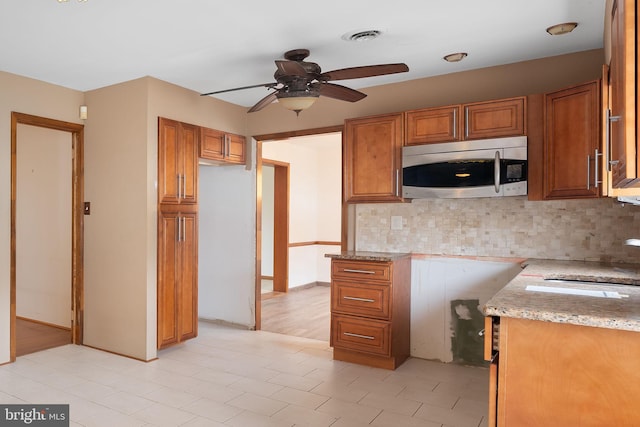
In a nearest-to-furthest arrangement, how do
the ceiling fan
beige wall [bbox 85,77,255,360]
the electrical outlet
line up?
the ceiling fan < beige wall [bbox 85,77,255,360] < the electrical outlet

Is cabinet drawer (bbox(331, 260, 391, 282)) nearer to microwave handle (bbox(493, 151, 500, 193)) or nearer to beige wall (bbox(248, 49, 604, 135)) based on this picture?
microwave handle (bbox(493, 151, 500, 193))

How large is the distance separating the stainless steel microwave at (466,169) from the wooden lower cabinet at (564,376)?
173cm

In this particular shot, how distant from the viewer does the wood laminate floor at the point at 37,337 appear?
3938 mm

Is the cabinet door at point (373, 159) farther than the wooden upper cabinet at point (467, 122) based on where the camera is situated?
Yes

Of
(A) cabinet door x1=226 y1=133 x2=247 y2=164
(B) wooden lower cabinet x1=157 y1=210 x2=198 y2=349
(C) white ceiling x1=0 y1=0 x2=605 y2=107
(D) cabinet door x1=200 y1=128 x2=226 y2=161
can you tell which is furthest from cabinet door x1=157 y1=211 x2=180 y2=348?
(C) white ceiling x1=0 y1=0 x2=605 y2=107

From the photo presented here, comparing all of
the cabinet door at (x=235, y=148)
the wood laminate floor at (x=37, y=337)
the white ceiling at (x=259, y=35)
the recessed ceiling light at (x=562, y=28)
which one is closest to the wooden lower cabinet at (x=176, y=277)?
the cabinet door at (x=235, y=148)

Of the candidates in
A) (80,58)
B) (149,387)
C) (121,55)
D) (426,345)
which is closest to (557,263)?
(426,345)

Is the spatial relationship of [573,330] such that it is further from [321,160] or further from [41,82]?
[321,160]

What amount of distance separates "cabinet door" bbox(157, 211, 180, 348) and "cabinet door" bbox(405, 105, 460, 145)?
217cm

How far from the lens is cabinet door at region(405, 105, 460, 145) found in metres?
3.27

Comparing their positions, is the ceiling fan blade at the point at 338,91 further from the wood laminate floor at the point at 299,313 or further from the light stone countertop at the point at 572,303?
the wood laminate floor at the point at 299,313

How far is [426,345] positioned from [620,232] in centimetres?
168

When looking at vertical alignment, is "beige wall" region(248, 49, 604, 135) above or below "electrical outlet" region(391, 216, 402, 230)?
above

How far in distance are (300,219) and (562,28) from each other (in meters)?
5.12
